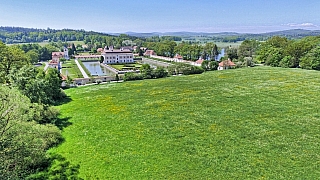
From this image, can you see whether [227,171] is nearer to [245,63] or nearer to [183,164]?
[183,164]

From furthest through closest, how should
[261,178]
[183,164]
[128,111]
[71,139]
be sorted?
[128,111] < [71,139] < [183,164] < [261,178]

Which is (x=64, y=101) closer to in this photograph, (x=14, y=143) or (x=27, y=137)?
(x=27, y=137)

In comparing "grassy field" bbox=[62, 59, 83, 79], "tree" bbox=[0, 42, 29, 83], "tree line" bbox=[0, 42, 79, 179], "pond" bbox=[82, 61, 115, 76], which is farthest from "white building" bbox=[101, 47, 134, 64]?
"tree line" bbox=[0, 42, 79, 179]

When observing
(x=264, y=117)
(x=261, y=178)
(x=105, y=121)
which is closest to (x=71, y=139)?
(x=105, y=121)

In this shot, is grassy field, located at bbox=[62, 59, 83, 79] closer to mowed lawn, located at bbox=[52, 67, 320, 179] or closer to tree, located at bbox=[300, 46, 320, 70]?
mowed lawn, located at bbox=[52, 67, 320, 179]

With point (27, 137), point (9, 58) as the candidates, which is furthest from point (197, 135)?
point (9, 58)

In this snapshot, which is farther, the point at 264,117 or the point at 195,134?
the point at 264,117

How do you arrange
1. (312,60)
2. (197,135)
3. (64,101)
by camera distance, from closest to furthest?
(197,135) → (64,101) → (312,60)

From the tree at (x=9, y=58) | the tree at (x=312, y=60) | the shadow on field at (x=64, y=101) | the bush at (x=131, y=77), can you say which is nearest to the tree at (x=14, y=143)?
the shadow on field at (x=64, y=101)

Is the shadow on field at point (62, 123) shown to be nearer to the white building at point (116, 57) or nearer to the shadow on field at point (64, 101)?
the shadow on field at point (64, 101)
